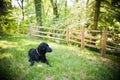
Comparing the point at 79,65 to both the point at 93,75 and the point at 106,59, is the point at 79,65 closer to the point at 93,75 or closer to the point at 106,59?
the point at 93,75

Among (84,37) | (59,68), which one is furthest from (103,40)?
(59,68)

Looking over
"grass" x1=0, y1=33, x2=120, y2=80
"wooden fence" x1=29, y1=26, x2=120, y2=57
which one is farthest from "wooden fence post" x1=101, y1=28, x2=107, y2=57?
"grass" x1=0, y1=33, x2=120, y2=80

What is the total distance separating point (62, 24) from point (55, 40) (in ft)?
5.37

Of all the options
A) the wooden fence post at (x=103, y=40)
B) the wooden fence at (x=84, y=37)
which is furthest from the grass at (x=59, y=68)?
the wooden fence at (x=84, y=37)

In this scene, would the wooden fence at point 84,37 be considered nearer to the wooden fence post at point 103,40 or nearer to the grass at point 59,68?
the wooden fence post at point 103,40

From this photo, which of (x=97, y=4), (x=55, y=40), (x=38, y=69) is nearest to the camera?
(x=38, y=69)

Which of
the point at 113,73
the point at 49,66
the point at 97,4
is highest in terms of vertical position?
the point at 97,4

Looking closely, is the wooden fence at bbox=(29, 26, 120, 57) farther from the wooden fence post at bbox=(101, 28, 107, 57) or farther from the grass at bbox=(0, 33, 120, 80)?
the grass at bbox=(0, 33, 120, 80)

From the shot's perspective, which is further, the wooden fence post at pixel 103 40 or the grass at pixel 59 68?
the wooden fence post at pixel 103 40

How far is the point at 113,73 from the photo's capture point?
6.52 meters

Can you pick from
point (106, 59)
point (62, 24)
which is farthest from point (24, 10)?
point (106, 59)

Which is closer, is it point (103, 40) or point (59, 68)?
point (59, 68)

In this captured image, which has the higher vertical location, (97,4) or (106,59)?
(97,4)

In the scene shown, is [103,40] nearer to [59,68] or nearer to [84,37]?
[84,37]
